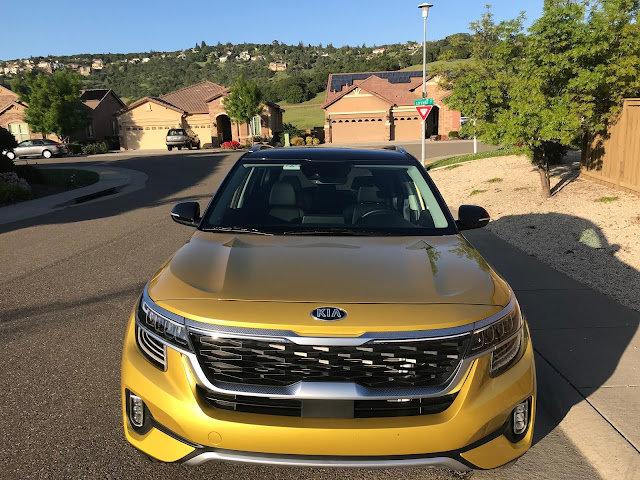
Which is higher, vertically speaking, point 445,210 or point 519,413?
point 445,210

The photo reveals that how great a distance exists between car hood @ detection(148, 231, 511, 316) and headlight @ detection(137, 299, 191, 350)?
84 mm

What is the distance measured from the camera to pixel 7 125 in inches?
2153

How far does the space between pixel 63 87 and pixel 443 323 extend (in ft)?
172

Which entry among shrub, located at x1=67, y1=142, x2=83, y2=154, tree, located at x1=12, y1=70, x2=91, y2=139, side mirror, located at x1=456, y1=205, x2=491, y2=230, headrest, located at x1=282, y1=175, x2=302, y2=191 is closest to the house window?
tree, located at x1=12, y1=70, x2=91, y2=139

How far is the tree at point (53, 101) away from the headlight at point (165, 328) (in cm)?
5071

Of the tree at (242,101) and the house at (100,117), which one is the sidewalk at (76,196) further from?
the house at (100,117)

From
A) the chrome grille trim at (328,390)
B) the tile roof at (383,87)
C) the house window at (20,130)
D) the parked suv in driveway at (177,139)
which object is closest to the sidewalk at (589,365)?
the chrome grille trim at (328,390)

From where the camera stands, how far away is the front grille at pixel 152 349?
2486 millimetres

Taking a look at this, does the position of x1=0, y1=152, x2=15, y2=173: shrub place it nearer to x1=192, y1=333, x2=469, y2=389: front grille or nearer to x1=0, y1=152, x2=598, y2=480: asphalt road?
x1=0, y1=152, x2=598, y2=480: asphalt road

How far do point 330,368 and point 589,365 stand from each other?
275 centimetres

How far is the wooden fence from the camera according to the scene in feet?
33.8

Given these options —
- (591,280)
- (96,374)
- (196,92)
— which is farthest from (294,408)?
(196,92)

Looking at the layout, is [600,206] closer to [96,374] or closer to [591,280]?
[591,280]

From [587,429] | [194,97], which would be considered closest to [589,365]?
[587,429]
